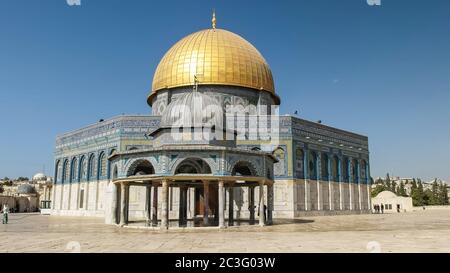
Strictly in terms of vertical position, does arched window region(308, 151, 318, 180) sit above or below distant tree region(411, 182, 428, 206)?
above

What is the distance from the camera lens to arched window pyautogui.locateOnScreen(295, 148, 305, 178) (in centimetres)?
3544

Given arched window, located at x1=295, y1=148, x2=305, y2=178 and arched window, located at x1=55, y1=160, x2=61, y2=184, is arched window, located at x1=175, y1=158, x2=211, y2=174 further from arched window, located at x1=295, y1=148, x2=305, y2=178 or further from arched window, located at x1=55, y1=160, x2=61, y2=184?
arched window, located at x1=55, y1=160, x2=61, y2=184

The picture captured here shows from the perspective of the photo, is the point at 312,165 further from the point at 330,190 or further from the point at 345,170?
the point at 345,170

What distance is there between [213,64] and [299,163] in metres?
11.6

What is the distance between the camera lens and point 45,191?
7194 cm

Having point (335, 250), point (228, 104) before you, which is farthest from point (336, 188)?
point (335, 250)

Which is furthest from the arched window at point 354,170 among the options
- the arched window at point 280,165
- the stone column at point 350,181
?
the arched window at point 280,165

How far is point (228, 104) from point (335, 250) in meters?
26.4

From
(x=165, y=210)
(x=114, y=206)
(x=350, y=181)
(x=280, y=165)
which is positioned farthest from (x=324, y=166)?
(x=165, y=210)

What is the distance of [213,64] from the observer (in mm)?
35906

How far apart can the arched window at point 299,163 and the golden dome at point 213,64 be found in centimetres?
646

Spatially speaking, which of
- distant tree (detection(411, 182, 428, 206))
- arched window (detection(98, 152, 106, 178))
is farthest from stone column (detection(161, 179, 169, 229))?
A: distant tree (detection(411, 182, 428, 206))

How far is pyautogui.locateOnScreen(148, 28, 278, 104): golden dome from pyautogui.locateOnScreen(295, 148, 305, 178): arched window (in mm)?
6458
